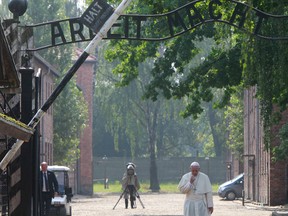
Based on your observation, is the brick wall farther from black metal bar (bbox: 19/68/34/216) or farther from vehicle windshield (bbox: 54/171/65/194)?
black metal bar (bbox: 19/68/34/216)

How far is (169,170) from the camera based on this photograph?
109m

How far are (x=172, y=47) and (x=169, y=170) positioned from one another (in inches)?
2764

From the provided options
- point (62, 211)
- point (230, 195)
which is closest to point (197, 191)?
point (62, 211)

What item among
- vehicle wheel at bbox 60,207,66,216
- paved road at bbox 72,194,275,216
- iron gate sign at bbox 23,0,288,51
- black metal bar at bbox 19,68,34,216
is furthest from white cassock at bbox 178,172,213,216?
paved road at bbox 72,194,275,216

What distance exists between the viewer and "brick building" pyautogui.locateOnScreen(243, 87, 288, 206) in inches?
2098

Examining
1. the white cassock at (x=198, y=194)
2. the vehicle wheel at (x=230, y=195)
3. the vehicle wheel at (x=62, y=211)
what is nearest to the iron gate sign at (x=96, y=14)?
the white cassock at (x=198, y=194)

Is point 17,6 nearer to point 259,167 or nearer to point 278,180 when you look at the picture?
point 278,180

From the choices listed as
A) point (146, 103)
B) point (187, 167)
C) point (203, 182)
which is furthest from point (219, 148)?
point (203, 182)

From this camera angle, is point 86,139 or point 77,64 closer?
point 77,64

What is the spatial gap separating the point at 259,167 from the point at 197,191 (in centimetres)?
3584

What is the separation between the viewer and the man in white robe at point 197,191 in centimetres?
2448

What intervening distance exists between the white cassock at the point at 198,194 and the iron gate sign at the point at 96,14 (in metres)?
6.65

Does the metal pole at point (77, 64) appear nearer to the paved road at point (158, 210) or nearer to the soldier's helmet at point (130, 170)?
the paved road at point (158, 210)

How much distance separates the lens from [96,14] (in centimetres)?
1848
